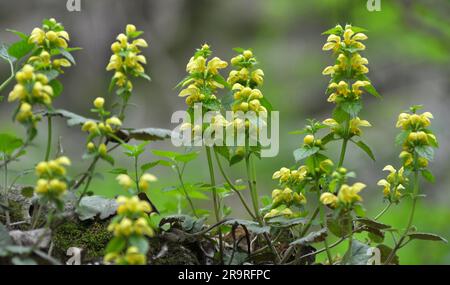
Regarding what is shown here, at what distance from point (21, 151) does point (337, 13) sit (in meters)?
3.47

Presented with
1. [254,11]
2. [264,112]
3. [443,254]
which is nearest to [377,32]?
[254,11]

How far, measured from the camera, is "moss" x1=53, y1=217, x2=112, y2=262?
1.08 meters

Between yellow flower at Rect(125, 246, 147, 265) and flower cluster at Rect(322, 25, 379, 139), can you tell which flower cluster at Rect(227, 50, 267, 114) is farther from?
yellow flower at Rect(125, 246, 147, 265)

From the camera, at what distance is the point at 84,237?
1116 mm

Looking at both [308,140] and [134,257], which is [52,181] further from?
[308,140]

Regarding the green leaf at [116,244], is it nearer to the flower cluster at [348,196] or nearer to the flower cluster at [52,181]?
the flower cluster at [52,181]

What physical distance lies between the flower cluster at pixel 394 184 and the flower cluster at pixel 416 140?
7 cm

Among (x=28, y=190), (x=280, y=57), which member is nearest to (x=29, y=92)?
(x=28, y=190)

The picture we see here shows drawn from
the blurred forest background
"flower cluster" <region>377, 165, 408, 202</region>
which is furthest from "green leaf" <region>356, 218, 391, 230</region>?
the blurred forest background

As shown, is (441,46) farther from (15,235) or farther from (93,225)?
(15,235)

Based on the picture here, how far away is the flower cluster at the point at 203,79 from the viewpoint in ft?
3.47

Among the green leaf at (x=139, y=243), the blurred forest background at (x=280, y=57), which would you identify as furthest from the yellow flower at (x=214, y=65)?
the blurred forest background at (x=280, y=57)

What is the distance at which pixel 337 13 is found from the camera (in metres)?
4.11

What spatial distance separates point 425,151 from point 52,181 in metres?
0.56
